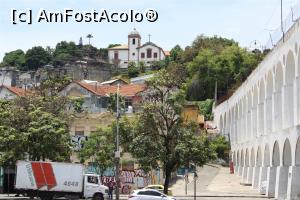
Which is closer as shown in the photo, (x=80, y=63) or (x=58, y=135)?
(x=58, y=135)

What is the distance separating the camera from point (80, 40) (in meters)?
173

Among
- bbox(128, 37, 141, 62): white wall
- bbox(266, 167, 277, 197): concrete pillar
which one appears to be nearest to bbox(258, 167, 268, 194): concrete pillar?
bbox(266, 167, 277, 197): concrete pillar

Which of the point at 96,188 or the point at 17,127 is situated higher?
the point at 17,127

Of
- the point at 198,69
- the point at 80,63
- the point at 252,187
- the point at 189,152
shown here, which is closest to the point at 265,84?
the point at 252,187

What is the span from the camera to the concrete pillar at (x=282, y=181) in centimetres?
3947

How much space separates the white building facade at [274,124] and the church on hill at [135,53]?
291ft

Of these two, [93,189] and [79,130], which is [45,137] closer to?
[93,189]

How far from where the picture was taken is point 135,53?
516ft

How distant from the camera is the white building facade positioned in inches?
1422

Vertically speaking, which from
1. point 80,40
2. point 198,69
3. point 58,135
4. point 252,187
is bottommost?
point 252,187

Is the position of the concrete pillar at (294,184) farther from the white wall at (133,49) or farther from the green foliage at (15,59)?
the green foliage at (15,59)

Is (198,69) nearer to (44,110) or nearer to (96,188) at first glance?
(44,110)

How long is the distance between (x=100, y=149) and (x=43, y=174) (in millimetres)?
12759

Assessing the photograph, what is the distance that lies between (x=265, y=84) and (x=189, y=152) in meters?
13.4
